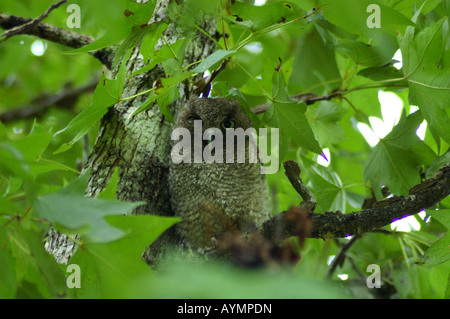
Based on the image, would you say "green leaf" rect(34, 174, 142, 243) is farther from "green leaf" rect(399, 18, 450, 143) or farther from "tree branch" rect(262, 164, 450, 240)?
"green leaf" rect(399, 18, 450, 143)

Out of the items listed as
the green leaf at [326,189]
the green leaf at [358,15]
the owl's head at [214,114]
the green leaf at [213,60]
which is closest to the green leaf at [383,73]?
the green leaf at [358,15]

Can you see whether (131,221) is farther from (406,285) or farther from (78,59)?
(78,59)

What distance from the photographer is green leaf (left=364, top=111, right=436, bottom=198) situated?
1.75m

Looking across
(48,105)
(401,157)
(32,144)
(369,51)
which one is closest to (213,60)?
(32,144)

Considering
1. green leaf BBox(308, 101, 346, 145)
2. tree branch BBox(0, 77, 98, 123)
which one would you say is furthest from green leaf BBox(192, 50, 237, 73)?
tree branch BBox(0, 77, 98, 123)

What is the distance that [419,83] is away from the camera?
1638 millimetres

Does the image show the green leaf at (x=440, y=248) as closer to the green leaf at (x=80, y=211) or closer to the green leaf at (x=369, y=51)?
the green leaf at (x=369, y=51)

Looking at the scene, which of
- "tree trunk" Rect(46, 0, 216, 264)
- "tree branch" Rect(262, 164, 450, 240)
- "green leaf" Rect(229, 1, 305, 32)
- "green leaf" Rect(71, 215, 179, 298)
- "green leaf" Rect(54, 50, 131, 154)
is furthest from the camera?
"tree trunk" Rect(46, 0, 216, 264)

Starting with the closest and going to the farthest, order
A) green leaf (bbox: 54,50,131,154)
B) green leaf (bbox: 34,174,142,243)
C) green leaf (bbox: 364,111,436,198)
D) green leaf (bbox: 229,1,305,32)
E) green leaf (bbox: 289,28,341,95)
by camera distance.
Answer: green leaf (bbox: 34,174,142,243) → green leaf (bbox: 229,1,305,32) → green leaf (bbox: 54,50,131,154) → green leaf (bbox: 364,111,436,198) → green leaf (bbox: 289,28,341,95)

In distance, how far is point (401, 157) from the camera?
178 centimetres

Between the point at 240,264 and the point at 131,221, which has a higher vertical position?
the point at 131,221

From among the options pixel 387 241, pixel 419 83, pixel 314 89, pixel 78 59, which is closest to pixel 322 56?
pixel 314 89

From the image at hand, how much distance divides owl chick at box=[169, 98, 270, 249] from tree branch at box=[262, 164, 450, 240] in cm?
43

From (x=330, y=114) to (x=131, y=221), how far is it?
1230 mm
